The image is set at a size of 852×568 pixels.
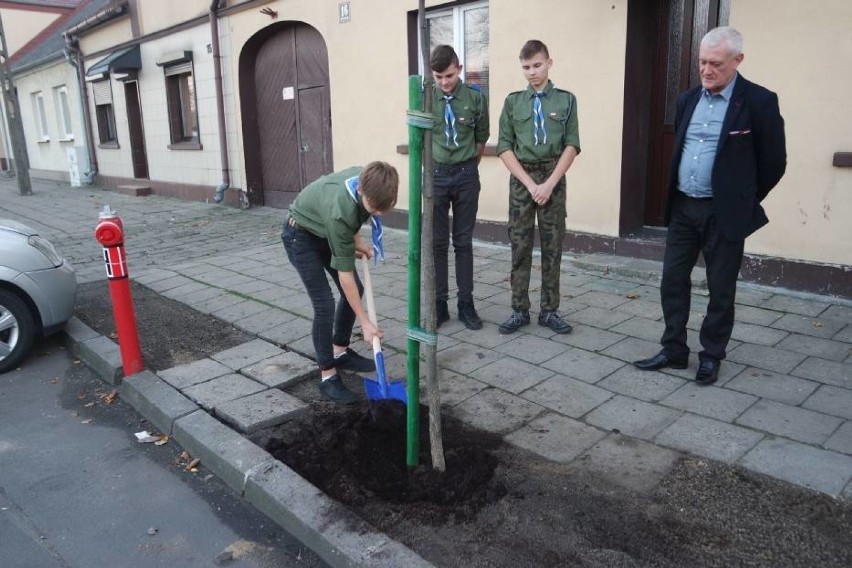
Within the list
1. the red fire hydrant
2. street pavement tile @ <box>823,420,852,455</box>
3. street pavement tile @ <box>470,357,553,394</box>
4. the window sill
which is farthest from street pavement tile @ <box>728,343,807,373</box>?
the window sill

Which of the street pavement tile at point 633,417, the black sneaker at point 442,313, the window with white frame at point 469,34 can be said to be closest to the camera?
the street pavement tile at point 633,417

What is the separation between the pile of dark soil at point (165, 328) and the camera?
16.2 feet

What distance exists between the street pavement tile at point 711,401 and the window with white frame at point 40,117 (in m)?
22.6

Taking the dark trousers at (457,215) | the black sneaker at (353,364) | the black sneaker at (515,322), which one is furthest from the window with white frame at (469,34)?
the black sneaker at (353,364)

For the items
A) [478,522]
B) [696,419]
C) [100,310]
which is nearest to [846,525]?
[696,419]

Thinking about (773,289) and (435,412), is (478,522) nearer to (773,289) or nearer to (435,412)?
(435,412)

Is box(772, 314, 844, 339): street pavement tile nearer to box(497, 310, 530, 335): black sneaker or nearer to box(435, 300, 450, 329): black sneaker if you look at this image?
box(497, 310, 530, 335): black sneaker

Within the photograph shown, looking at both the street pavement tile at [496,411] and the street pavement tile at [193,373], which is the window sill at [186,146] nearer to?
the street pavement tile at [193,373]

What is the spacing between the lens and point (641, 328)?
16.5 feet

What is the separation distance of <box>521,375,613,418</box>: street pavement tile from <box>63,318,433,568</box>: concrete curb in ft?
4.74

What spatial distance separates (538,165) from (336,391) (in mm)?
2124

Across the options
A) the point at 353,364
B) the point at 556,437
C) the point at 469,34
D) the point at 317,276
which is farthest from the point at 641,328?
the point at 469,34

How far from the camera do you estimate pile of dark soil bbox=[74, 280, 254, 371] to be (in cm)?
493

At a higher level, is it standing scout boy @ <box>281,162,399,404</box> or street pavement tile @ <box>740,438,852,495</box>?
standing scout boy @ <box>281,162,399,404</box>
